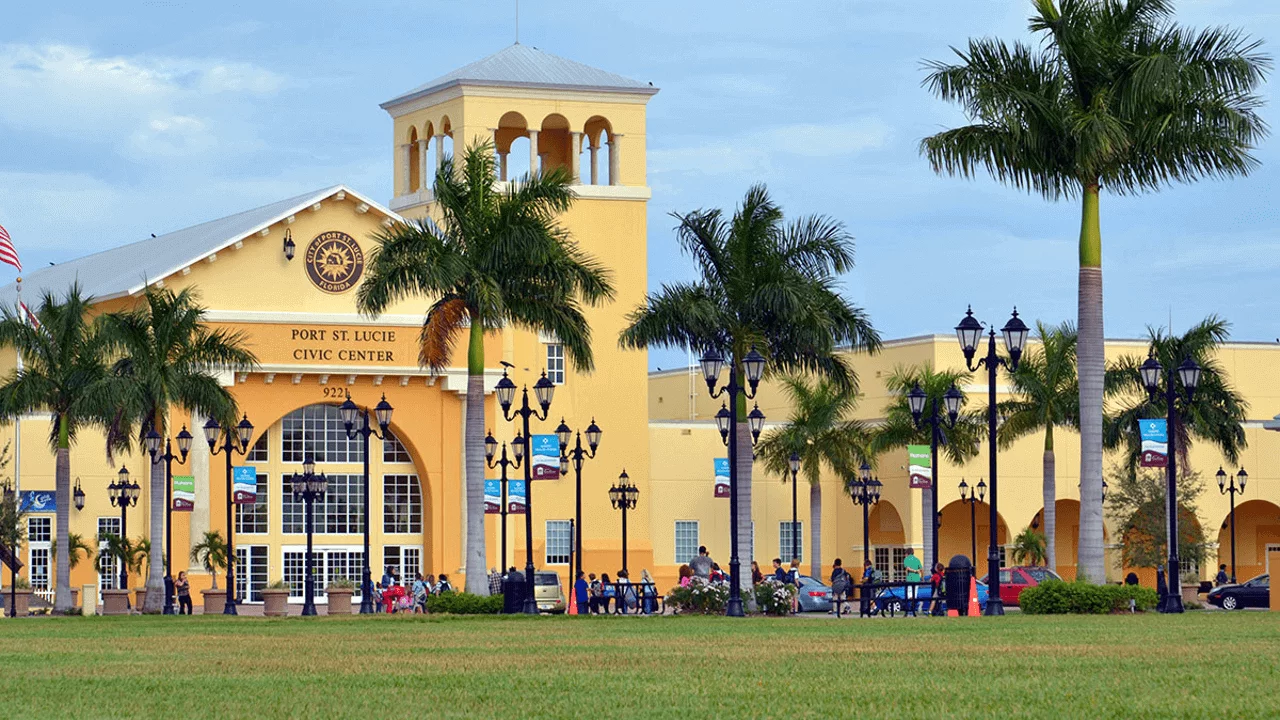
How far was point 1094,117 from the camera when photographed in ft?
106

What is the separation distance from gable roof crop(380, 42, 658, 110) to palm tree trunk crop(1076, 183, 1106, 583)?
3326 cm

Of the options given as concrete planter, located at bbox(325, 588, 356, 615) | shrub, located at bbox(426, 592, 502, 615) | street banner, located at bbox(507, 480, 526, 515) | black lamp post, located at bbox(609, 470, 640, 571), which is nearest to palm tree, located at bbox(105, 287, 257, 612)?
concrete planter, located at bbox(325, 588, 356, 615)

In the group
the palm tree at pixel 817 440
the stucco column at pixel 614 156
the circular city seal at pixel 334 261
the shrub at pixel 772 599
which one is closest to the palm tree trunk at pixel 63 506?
the circular city seal at pixel 334 261

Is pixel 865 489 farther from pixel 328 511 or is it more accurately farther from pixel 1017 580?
pixel 328 511

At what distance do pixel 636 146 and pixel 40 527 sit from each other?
22.0 metres

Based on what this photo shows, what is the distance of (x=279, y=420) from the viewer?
6047 centimetres

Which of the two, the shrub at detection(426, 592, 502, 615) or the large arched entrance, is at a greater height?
the large arched entrance

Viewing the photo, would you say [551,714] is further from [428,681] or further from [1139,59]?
[1139,59]

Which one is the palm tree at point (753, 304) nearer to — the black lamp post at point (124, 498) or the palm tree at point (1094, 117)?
the palm tree at point (1094, 117)

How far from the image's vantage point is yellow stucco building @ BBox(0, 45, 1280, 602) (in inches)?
2330

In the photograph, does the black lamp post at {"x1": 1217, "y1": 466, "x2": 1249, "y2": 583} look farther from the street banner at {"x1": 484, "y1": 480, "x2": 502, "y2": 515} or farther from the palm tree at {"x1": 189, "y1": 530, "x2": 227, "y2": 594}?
the palm tree at {"x1": 189, "y1": 530, "x2": 227, "y2": 594}

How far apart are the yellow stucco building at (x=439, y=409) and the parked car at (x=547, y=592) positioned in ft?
29.3

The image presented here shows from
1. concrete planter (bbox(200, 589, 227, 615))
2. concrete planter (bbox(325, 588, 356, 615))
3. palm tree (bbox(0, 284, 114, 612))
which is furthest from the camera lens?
concrete planter (bbox(200, 589, 227, 615))

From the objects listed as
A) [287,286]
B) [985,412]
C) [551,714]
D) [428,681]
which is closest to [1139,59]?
[428,681]
